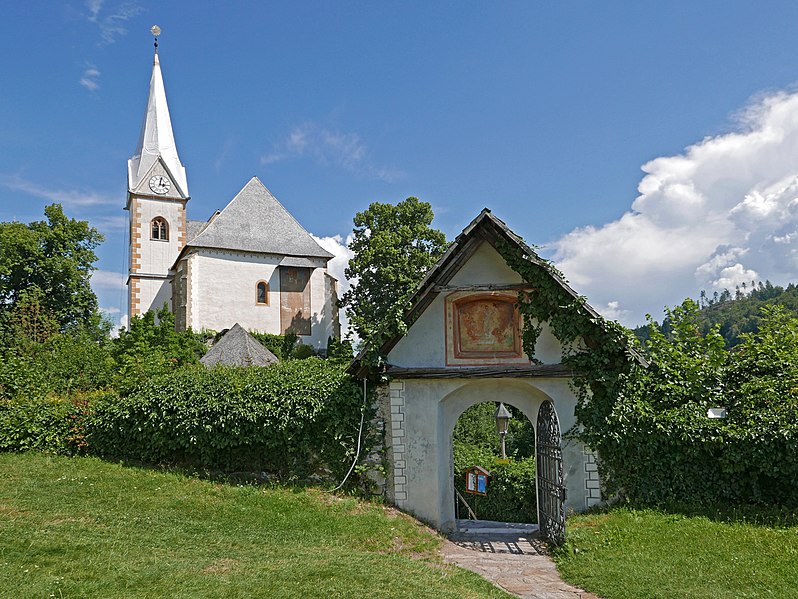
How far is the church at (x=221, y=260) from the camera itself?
36219 millimetres

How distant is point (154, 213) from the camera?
40.2 m

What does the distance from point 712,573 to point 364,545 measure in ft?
16.4

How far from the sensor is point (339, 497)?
11.4 meters

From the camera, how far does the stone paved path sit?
8.02 metres

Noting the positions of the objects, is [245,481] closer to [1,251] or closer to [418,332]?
[418,332]

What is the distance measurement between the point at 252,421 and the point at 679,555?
7638mm

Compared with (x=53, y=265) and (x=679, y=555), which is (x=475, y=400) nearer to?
(x=679, y=555)

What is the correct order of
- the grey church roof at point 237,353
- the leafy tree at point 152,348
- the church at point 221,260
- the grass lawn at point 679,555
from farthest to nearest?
1. the church at point 221,260
2. the grey church roof at point 237,353
3. the leafy tree at point 152,348
4. the grass lawn at point 679,555

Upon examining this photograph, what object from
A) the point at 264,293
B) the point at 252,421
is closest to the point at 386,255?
the point at 264,293

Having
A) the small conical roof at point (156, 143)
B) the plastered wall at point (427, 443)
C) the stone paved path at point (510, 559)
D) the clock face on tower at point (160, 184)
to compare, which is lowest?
the stone paved path at point (510, 559)

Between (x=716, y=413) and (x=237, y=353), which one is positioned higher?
(x=237, y=353)

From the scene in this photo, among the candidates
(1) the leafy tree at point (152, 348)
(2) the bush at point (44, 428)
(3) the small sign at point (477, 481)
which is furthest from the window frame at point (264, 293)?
(3) the small sign at point (477, 481)

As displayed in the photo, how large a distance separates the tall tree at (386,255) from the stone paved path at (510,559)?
19478 mm

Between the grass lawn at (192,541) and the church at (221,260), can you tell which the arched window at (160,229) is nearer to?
the church at (221,260)
